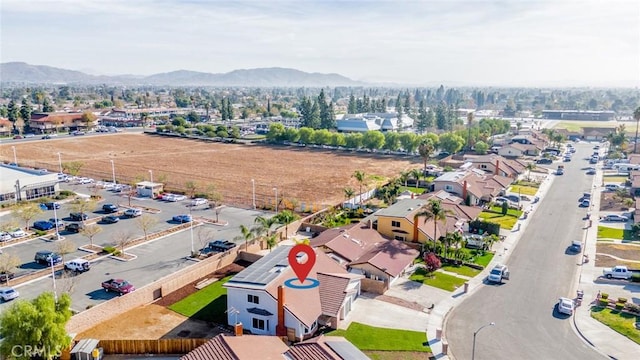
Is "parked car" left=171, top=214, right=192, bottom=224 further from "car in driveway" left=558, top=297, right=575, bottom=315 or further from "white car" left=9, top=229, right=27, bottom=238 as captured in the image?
"car in driveway" left=558, top=297, right=575, bottom=315

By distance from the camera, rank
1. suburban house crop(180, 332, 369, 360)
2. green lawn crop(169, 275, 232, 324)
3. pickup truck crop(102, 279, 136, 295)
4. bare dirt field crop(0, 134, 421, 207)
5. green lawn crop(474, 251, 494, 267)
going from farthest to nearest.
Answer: bare dirt field crop(0, 134, 421, 207) → green lawn crop(474, 251, 494, 267) → pickup truck crop(102, 279, 136, 295) → green lawn crop(169, 275, 232, 324) → suburban house crop(180, 332, 369, 360)

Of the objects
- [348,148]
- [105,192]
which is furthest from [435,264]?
[348,148]

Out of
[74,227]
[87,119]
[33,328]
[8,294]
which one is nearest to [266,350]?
[33,328]

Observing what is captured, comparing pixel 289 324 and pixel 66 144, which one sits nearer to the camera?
pixel 289 324

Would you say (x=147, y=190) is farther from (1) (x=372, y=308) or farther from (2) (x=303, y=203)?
(1) (x=372, y=308)

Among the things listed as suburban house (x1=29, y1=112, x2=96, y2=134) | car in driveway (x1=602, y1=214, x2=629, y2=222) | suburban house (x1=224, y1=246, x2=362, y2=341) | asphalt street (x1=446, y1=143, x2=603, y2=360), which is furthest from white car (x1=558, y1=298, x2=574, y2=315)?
suburban house (x1=29, y1=112, x2=96, y2=134)

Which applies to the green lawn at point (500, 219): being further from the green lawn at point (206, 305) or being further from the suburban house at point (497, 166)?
the green lawn at point (206, 305)
